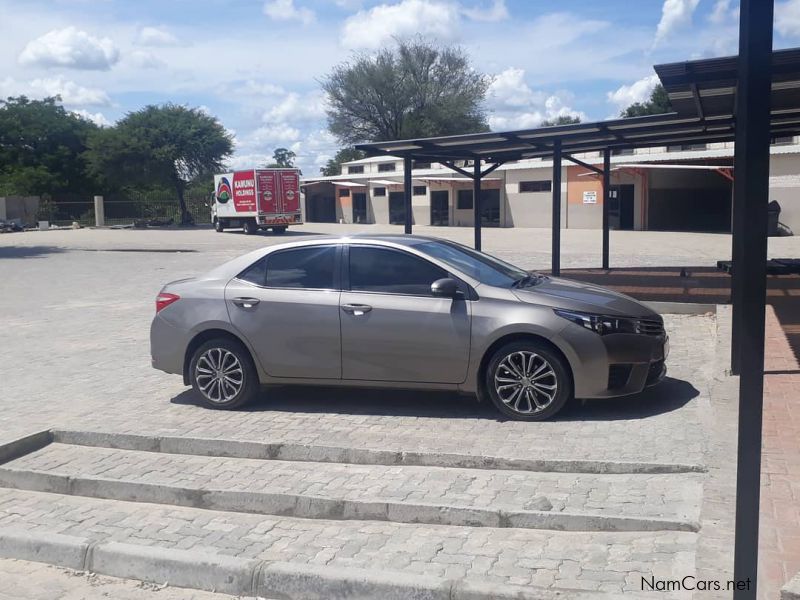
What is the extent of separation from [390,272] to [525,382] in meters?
1.56

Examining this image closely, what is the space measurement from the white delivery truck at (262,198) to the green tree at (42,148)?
22486mm

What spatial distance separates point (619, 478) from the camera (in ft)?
19.4

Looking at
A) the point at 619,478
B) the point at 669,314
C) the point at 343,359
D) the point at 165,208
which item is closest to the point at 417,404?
the point at 343,359

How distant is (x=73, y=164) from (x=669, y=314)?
63564mm

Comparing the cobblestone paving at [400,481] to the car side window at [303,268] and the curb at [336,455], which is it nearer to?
the curb at [336,455]

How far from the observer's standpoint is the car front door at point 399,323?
7.25 m

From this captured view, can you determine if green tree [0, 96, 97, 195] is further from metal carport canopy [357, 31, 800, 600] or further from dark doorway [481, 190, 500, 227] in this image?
metal carport canopy [357, 31, 800, 600]

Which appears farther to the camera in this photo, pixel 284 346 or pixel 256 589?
pixel 284 346

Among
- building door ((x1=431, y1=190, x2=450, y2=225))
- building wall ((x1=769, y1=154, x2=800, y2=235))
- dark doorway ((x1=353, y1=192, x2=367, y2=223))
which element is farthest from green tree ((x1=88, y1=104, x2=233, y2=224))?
building wall ((x1=769, y1=154, x2=800, y2=235))

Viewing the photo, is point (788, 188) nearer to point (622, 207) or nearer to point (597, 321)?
point (622, 207)

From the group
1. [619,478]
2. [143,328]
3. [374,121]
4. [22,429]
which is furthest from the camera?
[374,121]

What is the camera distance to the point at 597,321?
7.08 meters

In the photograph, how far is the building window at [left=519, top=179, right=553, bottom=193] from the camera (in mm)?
54438

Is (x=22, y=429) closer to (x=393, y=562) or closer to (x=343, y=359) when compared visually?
(x=343, y=359)
